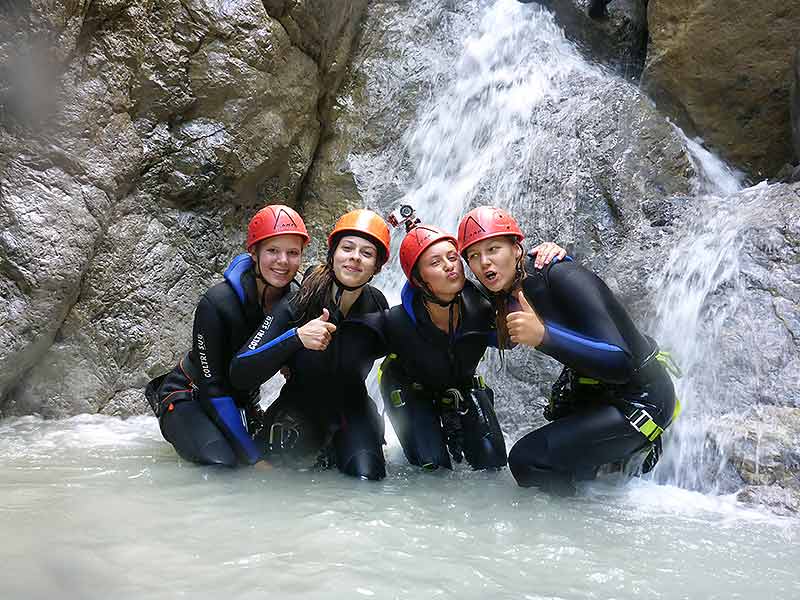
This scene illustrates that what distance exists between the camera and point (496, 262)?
12.0ft

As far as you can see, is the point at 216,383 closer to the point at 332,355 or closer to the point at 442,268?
the point at 332,355

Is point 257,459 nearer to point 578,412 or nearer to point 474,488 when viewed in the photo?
point 474,488

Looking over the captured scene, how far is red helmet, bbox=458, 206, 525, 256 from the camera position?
12.0 ft

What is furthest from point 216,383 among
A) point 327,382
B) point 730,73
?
point 730,73

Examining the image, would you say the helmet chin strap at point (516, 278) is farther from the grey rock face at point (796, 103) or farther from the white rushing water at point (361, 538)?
the grey rock face at point (796, 103)

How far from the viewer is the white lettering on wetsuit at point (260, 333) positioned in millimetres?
3838

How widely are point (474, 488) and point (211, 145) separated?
180 inches

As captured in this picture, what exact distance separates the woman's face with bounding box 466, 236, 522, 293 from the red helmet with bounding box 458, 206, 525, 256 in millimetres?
40

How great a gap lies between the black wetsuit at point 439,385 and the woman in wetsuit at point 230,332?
31.0 inches

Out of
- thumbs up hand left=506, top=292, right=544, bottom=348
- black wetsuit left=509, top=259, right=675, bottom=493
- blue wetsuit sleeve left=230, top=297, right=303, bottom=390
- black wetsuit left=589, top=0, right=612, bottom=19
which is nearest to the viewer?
thumbs up hand left=506, top=292, right=544, bottom=348

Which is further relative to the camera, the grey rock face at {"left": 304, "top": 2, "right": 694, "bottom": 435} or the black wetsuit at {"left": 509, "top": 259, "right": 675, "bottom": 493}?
the grey rock face at {"left": 304, "top": 2, "right": 694, "bottom": 435}

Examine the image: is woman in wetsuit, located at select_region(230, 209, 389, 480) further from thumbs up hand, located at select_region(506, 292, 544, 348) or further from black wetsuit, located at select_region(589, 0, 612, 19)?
black wetsuit, located at select_region(589, 0, 612, 19)

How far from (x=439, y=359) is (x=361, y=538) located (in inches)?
58.2

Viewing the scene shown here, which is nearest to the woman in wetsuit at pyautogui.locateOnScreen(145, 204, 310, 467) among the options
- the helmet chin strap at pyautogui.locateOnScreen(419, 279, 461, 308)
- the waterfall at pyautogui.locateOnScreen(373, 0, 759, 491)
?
the helmet chin strap at pyautogui.locateOnScreen(419, 279, 461, 308)
